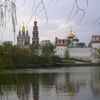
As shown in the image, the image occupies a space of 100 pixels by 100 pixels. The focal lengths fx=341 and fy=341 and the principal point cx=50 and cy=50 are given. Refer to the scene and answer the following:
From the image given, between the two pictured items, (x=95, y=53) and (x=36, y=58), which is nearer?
(x=36, y=58)

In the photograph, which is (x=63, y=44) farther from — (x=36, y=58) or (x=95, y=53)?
(x=36, y=58)

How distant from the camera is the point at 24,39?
3903 inches

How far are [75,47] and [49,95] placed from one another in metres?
71.3

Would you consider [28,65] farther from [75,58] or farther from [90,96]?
[90,96]

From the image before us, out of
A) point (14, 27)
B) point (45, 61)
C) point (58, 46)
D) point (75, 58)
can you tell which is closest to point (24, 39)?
point (58, 46)

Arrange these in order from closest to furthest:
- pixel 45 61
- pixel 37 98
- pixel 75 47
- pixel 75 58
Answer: pixel 37 98
pixel 45 61
pixel 75 58
pixel 75 47

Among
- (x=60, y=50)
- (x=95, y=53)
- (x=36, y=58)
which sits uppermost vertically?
(x=60, y=50)

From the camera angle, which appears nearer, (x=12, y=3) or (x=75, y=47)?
(x=12, y=3)

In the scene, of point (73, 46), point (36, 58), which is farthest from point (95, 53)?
point (36, 58)

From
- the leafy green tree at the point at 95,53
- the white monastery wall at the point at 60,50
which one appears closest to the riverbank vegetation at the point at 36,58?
the leafy green tree at the point at 95,53

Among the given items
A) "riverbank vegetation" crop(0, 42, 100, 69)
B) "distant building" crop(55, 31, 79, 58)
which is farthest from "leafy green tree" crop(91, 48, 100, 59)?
"distant building" crop(55, 31, 79, 58)

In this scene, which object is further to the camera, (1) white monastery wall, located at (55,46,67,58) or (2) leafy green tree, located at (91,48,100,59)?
(1) white monastery wall, located at (55,46,67,58)

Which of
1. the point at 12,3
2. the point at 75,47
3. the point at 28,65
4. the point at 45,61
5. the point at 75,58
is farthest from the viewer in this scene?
the point at 75,47

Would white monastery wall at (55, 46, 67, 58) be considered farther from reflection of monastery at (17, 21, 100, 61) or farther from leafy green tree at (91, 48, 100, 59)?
leafy green tree at (91, 48, 100, 59)
